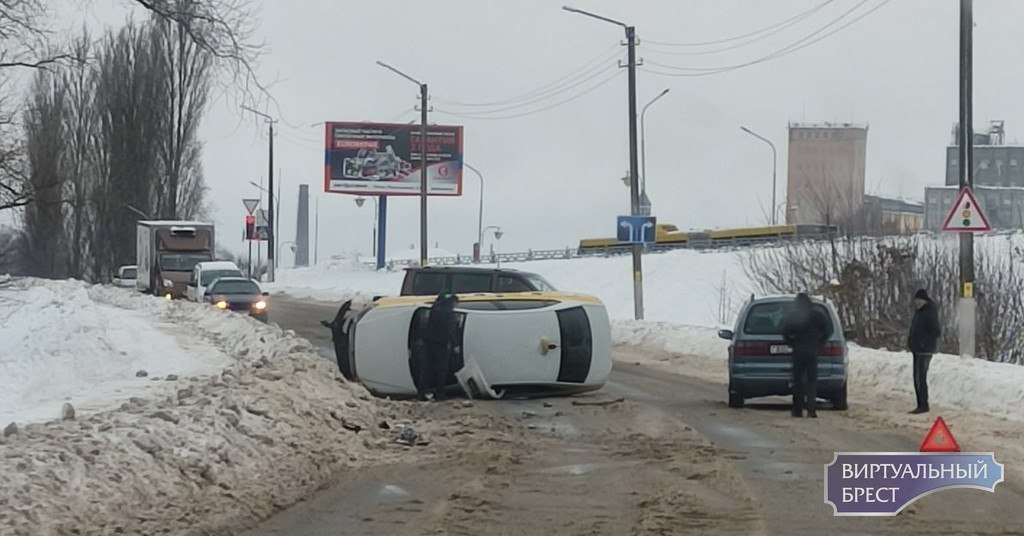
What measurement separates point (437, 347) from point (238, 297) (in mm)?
24283

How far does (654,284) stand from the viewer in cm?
6419

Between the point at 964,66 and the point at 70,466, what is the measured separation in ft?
58.8

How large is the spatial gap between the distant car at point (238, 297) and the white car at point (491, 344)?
70.9 ft

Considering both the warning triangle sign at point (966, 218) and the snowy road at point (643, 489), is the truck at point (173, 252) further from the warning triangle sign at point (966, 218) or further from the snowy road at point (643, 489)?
the snowy road at point (643, 489)

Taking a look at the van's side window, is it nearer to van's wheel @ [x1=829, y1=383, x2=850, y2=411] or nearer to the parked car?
van's wheel @ [x1=829, y1=383, x2=850, y2=411]

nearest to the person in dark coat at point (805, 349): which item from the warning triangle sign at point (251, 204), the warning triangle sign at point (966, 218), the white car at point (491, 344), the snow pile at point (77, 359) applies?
the white car at point (491, 344)

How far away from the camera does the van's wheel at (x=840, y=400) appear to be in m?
19.7

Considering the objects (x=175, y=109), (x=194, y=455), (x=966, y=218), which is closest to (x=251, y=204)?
(x=175, y=109)

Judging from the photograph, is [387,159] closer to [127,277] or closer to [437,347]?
[127,277]

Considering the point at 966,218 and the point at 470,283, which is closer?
the point at 966,218

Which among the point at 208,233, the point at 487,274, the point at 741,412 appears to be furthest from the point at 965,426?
the point at 208,233

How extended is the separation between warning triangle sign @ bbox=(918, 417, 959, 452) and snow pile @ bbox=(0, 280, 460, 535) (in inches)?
188

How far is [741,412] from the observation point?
1931 cm

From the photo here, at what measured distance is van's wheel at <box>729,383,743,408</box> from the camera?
2000cm
